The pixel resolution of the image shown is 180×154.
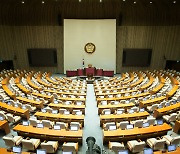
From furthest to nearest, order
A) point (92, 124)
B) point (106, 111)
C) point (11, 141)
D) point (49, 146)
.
Answer: point (106, 111) → point (92, 124) → point (11, 141) → point (49, 146)

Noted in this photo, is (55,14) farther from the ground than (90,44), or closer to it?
farther from the ground

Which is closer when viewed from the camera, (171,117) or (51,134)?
(51,134)

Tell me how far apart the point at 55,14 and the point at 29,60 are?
22.4ft

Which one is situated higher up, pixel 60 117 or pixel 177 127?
pixel 60 117

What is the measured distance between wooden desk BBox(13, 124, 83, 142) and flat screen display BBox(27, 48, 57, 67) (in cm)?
1746

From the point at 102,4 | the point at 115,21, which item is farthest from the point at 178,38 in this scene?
the point at 102,4

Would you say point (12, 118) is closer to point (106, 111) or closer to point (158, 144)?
point (106, 111)

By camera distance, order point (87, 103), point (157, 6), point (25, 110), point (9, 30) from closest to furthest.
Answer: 1. point (25, 110)
2. point (87, 103)
3. point (157, 6)
4. point (9, 30)

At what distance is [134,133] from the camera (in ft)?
24.3

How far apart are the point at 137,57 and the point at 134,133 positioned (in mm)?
18229

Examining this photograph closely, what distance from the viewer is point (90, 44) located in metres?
23.9

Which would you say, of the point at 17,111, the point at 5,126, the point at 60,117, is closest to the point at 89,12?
the point at 17,111

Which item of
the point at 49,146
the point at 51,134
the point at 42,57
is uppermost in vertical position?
the point at 42,57

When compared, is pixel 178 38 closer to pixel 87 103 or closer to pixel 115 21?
pixel 115 21
